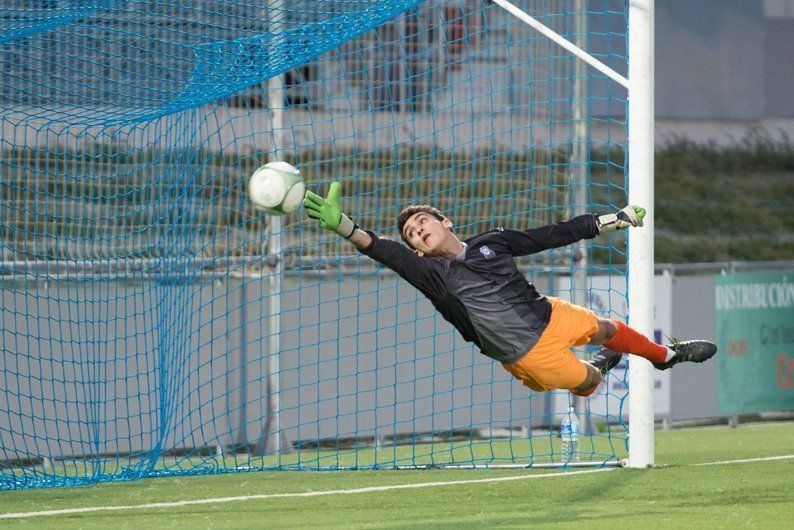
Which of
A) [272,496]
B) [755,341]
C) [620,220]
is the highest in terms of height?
[620,220]

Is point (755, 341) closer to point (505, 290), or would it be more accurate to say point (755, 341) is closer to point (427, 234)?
point (505, 290)

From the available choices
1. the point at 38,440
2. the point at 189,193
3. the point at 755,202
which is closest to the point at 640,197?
the point at 189,193

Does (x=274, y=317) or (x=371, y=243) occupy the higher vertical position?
(x=371, y=243)

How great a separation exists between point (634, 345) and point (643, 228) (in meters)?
1.04

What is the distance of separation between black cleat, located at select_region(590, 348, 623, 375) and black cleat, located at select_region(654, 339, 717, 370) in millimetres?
271

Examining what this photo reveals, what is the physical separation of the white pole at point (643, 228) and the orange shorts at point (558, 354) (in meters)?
1.11

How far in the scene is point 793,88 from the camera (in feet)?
88.2

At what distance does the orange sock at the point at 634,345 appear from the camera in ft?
26.4

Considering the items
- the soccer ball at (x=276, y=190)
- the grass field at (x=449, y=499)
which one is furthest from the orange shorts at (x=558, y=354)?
the soccer ball at (x=276, y=190)

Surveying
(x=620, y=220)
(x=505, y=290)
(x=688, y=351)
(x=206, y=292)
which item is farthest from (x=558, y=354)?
(x=206, y=292)

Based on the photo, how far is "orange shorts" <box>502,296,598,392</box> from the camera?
762 cm

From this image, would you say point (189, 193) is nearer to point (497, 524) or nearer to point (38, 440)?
point (38, 440)

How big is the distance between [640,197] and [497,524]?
306 centimetres

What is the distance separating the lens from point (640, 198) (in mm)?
8781
